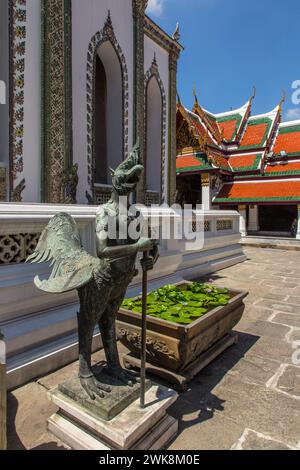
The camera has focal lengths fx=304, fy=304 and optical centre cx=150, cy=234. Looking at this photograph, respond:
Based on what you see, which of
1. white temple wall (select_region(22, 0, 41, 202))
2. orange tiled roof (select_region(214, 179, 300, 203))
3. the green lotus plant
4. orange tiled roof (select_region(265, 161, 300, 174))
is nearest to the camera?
the green lotus plant

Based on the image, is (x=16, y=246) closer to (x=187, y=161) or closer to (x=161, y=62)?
(x=161, y=62)

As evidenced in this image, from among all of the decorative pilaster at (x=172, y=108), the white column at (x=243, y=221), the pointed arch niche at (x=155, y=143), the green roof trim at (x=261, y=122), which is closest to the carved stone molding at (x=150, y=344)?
the pointed arch niche at (x=155, y=143)

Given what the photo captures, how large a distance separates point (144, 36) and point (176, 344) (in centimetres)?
1031

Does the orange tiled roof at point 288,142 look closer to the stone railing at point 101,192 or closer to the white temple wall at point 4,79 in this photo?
the stone railing at point 101,192

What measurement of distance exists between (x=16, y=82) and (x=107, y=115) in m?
3.67

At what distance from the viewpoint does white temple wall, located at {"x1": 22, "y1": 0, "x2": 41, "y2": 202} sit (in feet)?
20.8

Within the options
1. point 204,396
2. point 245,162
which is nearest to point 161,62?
point 245,162

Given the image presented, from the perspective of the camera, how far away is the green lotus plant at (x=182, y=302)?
124 inches

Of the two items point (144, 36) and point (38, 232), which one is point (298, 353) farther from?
point (144, 36)

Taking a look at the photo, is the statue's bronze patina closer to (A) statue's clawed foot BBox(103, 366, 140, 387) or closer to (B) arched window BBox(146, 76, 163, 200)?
(A) statue's clawed foot BBox(103, 366, 140, 387)

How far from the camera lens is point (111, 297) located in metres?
2.28

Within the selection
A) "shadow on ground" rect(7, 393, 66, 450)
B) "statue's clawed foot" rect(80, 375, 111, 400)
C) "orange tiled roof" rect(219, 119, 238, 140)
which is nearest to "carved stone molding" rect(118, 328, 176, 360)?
"statue's clawed foot" rect(80, 375, 111, 400)

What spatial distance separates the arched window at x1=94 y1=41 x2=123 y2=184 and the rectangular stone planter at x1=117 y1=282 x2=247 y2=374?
687 centimetres

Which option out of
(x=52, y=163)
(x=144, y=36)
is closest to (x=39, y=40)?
(x=52, y=163)
